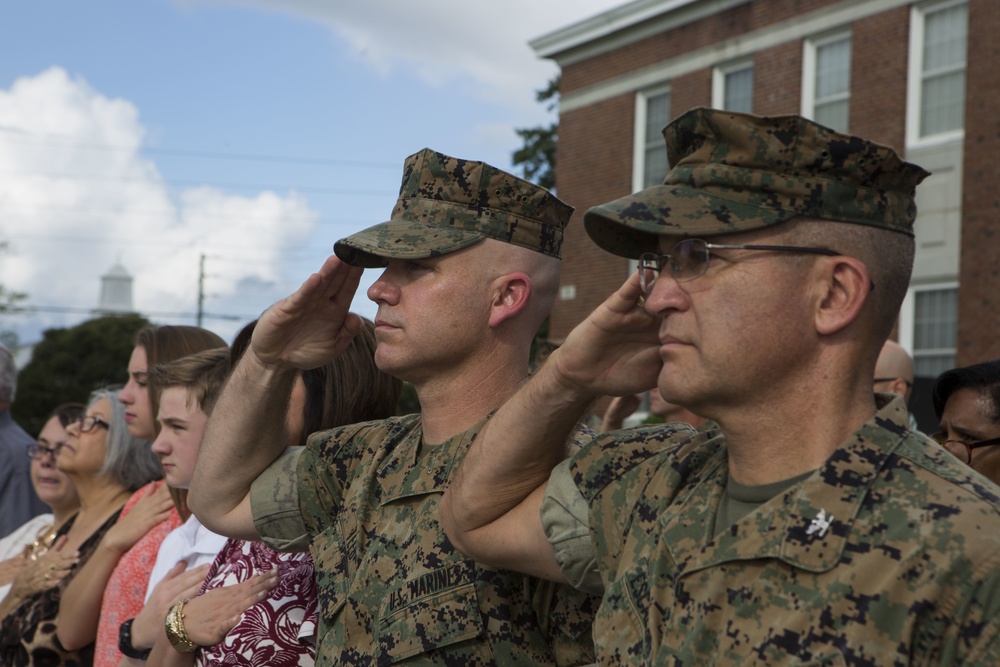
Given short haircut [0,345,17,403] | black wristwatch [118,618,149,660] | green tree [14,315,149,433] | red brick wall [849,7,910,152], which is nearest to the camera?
black wristwatch [118,618,149,660]

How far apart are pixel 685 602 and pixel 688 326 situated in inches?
20.2

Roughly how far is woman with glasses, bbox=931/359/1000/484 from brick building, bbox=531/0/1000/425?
7559 mm

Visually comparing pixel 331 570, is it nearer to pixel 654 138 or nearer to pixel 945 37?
pixel 945 37

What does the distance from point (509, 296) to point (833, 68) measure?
14.7m

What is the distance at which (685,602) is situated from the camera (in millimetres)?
2182

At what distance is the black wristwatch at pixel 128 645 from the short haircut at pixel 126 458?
1.54 meters

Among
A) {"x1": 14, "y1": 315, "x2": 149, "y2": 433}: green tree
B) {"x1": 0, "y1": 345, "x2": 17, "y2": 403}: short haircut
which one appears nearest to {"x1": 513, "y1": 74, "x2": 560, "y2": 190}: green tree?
{"x1": 14, "y1": 315, "x2": 149, "y2": 433}: green tree

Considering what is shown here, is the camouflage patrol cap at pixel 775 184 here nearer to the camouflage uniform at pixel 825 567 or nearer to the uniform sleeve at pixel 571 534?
the camouflage uniform at pixel 825 567

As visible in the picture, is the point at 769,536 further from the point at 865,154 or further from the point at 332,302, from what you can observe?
the point at 332,302

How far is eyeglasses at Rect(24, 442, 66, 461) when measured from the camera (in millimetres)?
6805

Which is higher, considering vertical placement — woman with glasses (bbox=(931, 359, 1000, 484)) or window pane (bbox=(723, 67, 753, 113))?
window pane (bbox=(723, 67, 753, 113))

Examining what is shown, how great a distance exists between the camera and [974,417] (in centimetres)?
388

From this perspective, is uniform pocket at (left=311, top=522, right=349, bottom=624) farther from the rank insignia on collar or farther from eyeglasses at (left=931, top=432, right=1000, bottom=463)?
eyeglasses at (left=931, top=432, right=1000, bottom=463)

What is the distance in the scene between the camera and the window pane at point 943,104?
1526 centimetres
